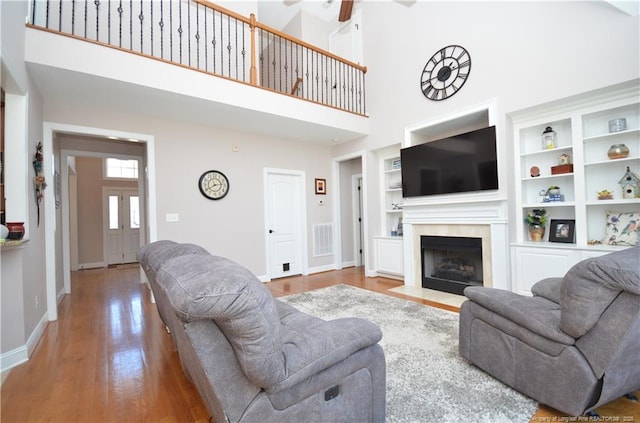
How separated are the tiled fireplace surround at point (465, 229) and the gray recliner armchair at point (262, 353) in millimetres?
2873

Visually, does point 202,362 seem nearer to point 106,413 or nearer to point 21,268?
point 106,413

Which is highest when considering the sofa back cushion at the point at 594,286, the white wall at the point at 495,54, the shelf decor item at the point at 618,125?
the white wall at the point at 495,54

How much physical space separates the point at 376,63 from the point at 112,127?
14.0ft

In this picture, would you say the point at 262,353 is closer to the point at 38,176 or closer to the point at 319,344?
the point at 319,344

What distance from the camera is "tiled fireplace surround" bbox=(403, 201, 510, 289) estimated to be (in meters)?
3.57

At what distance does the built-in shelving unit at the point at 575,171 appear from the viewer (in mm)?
2975

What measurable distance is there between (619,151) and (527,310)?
2567 millimetres

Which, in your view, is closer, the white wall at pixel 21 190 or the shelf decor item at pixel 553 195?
the white wall at pixel 21 190

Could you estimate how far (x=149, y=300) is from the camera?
411cm

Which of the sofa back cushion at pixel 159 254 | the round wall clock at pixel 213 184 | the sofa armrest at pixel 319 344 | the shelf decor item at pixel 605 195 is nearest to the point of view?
the sofa armrest at pixel 319 344

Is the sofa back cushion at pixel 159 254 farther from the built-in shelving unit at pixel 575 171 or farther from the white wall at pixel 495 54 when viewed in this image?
the built-in shelving unit at pixel 575 171

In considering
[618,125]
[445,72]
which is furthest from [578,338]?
[445,72]

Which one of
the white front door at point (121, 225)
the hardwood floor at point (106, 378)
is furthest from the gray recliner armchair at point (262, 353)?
the white front door at point (121, 225)

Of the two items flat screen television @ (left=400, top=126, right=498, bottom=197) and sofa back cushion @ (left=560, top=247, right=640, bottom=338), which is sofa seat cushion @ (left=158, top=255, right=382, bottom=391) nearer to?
sofa back cushion @ (left=560, top=247, right=640, bottom=338)
